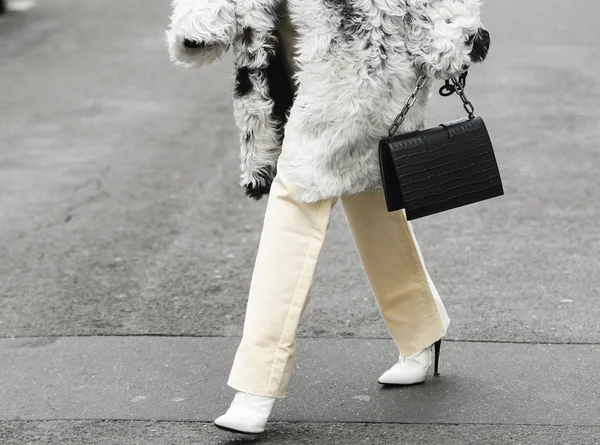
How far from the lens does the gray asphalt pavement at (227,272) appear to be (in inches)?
150

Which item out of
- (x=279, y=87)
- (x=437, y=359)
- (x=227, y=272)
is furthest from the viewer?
(x=227, y=272)

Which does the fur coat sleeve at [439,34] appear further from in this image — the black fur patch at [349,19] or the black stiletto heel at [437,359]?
the black stiletto heel at [437,359]

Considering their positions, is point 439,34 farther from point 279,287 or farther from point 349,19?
point 279,287

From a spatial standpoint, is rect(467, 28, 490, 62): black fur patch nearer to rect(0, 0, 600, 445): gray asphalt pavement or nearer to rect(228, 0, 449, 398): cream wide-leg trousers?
rect(228, 0, 449, 398): cream wide-leg trousers

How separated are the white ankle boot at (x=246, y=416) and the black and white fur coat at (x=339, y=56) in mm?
659

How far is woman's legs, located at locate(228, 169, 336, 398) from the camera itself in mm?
3477

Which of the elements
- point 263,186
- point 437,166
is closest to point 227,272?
point 263,186

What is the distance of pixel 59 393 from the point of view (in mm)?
4051

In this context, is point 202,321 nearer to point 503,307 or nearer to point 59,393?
point 59,393

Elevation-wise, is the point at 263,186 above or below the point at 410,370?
above

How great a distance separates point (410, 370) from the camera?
3.99 meters

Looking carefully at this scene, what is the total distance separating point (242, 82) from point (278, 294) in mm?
698

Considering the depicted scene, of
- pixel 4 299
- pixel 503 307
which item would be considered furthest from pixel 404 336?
pixel 4 299

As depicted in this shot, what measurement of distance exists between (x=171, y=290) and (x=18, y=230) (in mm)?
1509
